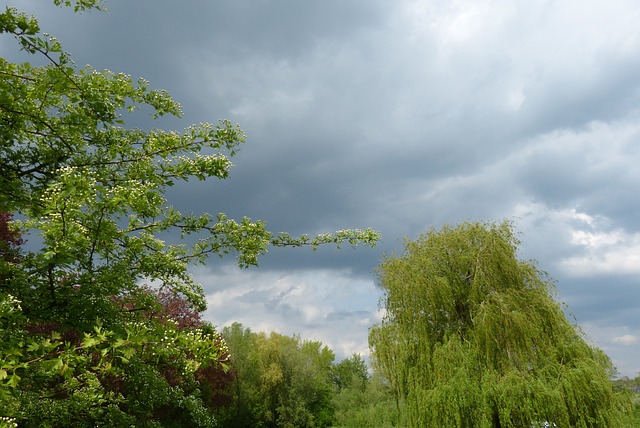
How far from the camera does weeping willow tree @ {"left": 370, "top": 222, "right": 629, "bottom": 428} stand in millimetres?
14562

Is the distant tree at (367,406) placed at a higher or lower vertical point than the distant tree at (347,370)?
lower

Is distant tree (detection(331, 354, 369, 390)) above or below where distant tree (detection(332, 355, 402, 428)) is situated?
above

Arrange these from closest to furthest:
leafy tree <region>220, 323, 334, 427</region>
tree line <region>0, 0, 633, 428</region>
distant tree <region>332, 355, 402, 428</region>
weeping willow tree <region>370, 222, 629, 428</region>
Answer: tree line <region>0, 0, 633, 428</region> → weeping willow tree <region>370, 222, 629, 428</region> → distant tree <region>332, 355, 402, 428</region> → leafy tree <region>220, 323, 334, 427</region>

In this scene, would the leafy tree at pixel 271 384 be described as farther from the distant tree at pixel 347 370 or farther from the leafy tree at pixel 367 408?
the distant tree at pixel 347 370

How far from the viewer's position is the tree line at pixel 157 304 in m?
5.02

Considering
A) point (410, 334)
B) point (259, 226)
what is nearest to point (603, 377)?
point (410, 334)

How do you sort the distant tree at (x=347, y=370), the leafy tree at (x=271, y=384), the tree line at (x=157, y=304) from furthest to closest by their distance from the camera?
the distant tree at (x=347, y=370) → the leafy tree at (x=271, y=384) → the tree line at (x=157, y=304)

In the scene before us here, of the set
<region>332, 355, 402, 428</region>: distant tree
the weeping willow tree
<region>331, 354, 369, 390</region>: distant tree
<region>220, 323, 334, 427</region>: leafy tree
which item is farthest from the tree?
<region>331, 354, 369, 390</region>: distant tree

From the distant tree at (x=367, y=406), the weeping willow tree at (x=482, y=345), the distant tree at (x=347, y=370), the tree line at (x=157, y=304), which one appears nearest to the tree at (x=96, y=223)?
the tree line at (x=157, y=304)

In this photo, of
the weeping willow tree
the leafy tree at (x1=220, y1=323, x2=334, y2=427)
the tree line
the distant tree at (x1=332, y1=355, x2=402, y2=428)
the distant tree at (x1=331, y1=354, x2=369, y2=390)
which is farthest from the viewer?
the distant tree at (x1=331, y1=354, x2=369, y2=390)

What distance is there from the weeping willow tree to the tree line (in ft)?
0.19

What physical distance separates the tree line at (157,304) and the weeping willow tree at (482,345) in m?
→ 0.06

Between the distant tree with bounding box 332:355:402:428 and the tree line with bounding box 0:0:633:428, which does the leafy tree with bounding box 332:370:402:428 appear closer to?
the distant tree with bounding box 332:355:402:428

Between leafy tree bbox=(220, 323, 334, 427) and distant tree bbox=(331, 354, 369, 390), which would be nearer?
leafy tree bbox=(220, 323, 334, 427)
